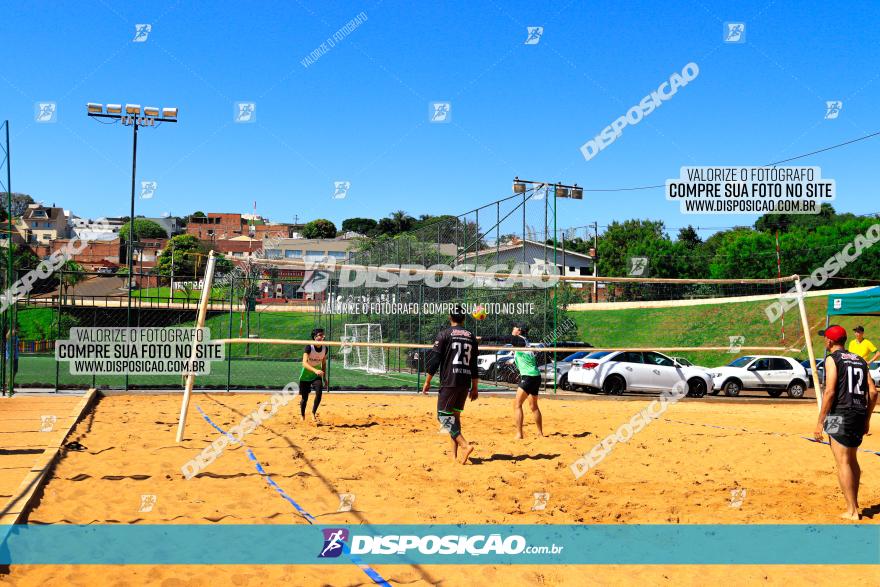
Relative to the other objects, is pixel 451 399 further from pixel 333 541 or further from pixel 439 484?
pixel 333 541

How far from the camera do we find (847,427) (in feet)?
24.7

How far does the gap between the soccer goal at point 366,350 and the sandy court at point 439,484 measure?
14.4 metres

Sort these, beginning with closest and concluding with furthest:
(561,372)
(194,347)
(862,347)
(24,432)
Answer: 1. (194,347)
2. (24,432)
3. (862,347)
4. (561,372)

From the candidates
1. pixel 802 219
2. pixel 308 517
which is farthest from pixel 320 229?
pixel 308 517

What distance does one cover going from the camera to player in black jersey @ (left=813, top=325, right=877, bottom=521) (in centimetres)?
742

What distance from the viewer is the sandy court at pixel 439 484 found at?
Answer: 572cm

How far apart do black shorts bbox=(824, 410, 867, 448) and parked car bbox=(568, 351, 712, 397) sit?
15346mm

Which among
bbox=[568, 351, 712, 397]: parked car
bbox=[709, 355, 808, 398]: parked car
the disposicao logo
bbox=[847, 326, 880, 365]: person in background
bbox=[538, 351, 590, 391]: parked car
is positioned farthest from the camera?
bbox=[709, 355, 808, 398]: parked car

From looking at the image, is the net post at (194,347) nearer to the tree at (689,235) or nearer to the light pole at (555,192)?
the light pole at (555,192)

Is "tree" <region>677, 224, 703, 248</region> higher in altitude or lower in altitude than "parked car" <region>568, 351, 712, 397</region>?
higher

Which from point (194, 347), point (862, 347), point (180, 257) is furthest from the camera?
point (180, 257)

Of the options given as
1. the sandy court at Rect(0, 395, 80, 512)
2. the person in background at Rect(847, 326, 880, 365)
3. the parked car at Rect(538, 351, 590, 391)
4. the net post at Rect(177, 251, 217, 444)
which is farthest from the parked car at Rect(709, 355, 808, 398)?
the sandy court at Rect(0, 395, 80, 512)

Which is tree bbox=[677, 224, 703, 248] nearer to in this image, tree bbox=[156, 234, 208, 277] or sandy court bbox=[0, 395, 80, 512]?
tree bbox=[156, 234, 208, 277]

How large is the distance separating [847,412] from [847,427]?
0.15m
